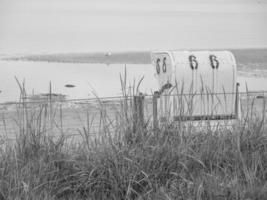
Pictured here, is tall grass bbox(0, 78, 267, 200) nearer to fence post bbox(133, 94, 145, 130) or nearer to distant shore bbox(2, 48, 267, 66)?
fence post bbox(133, 94, 145, 130)

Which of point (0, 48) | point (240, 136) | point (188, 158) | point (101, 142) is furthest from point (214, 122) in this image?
point (0, 48)

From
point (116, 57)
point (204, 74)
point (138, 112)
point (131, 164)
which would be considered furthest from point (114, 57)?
point (131, 164)

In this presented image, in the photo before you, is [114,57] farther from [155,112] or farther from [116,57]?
[155,112]

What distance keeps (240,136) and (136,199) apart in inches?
48.8

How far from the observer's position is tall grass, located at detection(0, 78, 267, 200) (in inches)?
155

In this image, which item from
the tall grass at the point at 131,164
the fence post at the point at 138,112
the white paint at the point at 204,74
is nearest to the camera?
the tall grass at the point at 131,164

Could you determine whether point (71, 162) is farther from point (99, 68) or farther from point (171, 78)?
point (99, 68)

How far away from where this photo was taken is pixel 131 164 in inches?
161

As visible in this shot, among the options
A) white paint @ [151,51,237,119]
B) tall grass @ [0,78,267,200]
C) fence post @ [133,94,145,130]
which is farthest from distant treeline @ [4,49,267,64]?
tall grass @ [0,78,267,200]

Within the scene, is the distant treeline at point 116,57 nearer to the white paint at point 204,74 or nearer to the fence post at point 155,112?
the white paint at point 204,74

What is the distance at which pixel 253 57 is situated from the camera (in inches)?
816

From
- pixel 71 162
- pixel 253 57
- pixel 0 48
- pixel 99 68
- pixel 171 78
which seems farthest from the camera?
Result: pixel 0 48

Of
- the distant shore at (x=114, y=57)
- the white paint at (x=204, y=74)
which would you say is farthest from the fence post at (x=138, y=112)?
the distant shore at (x=114, y=57)

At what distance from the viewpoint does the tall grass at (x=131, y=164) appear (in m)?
3.94
